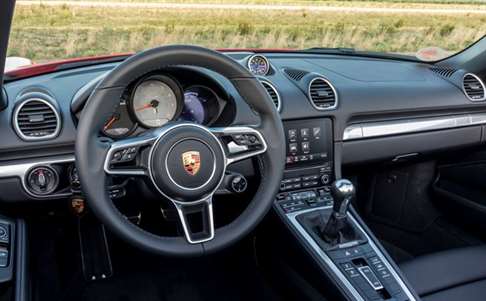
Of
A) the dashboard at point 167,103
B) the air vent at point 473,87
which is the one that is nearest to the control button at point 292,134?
the dashboard at point 167,103

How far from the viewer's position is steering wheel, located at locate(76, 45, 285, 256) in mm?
1446

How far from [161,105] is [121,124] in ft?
0.46

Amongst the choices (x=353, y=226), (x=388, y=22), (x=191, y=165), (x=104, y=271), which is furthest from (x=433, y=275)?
(x=388, y=22)

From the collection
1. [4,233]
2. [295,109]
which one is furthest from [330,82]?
[4,233]

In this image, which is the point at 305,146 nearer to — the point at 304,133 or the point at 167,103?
the point at 304,133

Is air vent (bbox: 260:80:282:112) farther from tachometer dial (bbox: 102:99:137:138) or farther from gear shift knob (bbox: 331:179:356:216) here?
tachometer dial (bbox: 102:99:137:138)

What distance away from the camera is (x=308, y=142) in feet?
7.06

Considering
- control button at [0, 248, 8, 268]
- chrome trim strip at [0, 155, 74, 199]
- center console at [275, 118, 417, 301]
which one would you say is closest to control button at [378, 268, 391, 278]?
center console at [275, 118, 417, 301]

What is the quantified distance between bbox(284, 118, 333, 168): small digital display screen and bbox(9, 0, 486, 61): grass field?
1.57 feet

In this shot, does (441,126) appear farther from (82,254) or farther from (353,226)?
(82,254)

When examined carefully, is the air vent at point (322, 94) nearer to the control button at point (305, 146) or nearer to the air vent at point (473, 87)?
the control button at point (305, 146)

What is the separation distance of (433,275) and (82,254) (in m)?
1.42

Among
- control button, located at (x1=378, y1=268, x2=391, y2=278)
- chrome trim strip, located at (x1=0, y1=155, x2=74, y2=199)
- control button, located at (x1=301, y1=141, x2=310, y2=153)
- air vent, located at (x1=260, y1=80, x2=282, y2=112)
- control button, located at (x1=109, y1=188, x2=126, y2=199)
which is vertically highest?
air vent, located at (x1=260, y1=80, x2=282, y2=112)

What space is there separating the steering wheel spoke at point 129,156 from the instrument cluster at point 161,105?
0.43 ft
